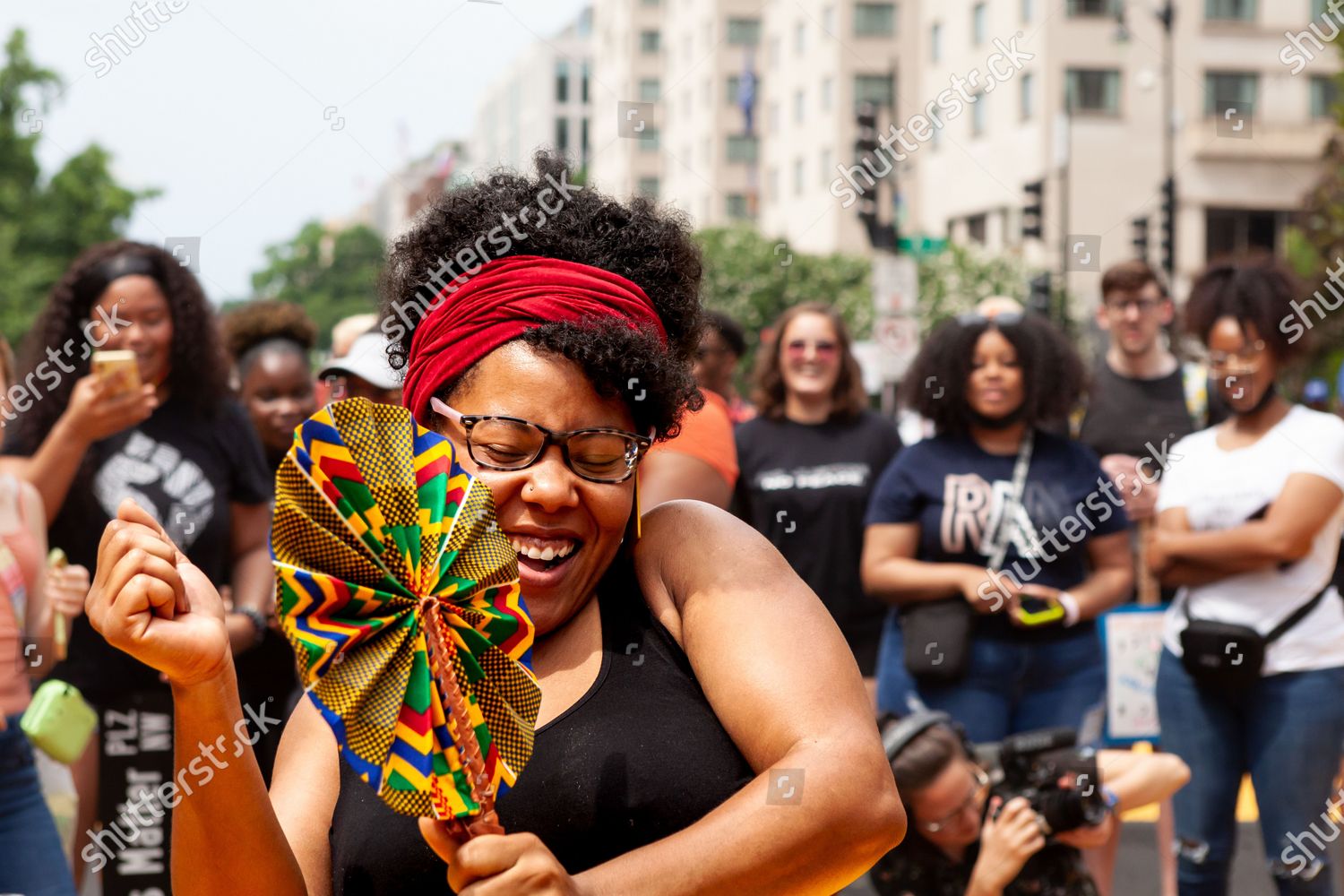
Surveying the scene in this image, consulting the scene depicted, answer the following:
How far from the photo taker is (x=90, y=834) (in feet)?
15.2

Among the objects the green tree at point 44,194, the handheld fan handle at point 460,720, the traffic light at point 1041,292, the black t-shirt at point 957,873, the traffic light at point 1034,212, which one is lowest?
the black t-shirt at point 957,873

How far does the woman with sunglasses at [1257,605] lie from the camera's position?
4.71 m

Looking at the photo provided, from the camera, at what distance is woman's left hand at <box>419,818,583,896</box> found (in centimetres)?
141

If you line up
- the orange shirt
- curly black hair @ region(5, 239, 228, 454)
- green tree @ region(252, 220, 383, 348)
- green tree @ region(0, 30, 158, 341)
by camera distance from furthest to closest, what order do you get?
green tree @ region(252, 220, 383, 348), green tree @ region(0, 30, 158, 341), curly black hair @ region(5, 239, 228, 454), the orange shirt

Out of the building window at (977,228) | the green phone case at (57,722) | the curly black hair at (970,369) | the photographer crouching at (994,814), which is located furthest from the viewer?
the building window at (977,228)

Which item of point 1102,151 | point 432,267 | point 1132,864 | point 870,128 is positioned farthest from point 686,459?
point 1102,151

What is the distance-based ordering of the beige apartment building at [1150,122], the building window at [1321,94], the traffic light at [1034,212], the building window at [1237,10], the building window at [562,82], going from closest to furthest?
the traffic light at [1034,212], the beige apartment building at [1150,122], the building window at [1237,10], the building window at [1321,94], the building window at [562,82]

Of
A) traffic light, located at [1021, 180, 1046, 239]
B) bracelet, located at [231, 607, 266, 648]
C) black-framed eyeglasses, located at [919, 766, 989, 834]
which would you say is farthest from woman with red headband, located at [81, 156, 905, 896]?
traffic light, located at [1021, 180, 1046, 239]

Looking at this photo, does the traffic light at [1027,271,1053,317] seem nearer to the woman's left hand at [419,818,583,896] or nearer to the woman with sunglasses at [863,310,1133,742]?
the woman with sunglasses at [863,310,1133,742]

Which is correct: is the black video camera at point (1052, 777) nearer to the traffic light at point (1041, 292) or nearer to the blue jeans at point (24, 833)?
the blue jeans at point (24, 833)

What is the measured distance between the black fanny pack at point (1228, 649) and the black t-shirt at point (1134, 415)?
1441 mm

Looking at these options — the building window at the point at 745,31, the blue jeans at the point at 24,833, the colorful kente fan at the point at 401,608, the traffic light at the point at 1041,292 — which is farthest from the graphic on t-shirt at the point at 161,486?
the building window at the point at 745,31

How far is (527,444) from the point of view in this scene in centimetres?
177

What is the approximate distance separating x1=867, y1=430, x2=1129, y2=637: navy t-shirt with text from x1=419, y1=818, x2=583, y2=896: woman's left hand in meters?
3.77
